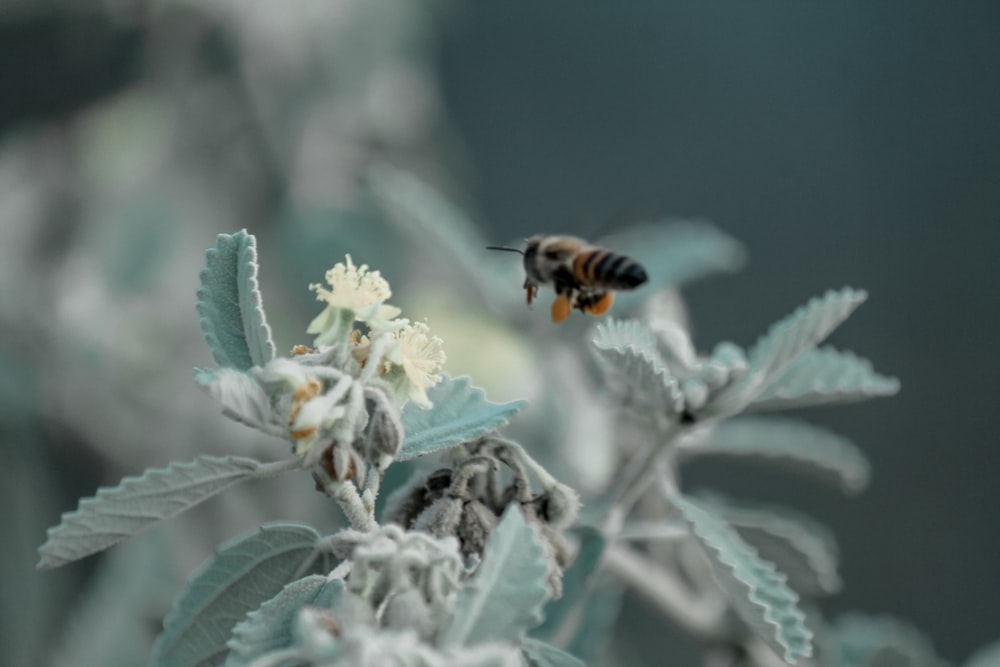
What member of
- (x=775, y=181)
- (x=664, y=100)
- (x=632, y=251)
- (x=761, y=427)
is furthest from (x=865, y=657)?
(x=664, y=100)

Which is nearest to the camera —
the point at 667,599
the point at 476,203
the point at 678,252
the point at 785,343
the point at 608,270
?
the point at 785,343

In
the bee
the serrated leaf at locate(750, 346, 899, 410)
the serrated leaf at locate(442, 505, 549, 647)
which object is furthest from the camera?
the bee

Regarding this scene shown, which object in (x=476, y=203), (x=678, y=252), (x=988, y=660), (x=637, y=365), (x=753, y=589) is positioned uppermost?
(x=476, y=203)

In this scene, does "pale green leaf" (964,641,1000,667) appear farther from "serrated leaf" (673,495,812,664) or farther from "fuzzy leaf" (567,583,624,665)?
"serrated leaf" (673,495,812,664)

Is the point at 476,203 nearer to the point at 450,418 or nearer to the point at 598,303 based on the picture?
the point at 598,303

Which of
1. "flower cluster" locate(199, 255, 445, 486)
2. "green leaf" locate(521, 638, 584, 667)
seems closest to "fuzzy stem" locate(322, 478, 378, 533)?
"flower cluster" locate(199, 255, 445, 486)

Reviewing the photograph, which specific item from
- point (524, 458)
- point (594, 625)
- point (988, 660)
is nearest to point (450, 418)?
point (524, 458)
